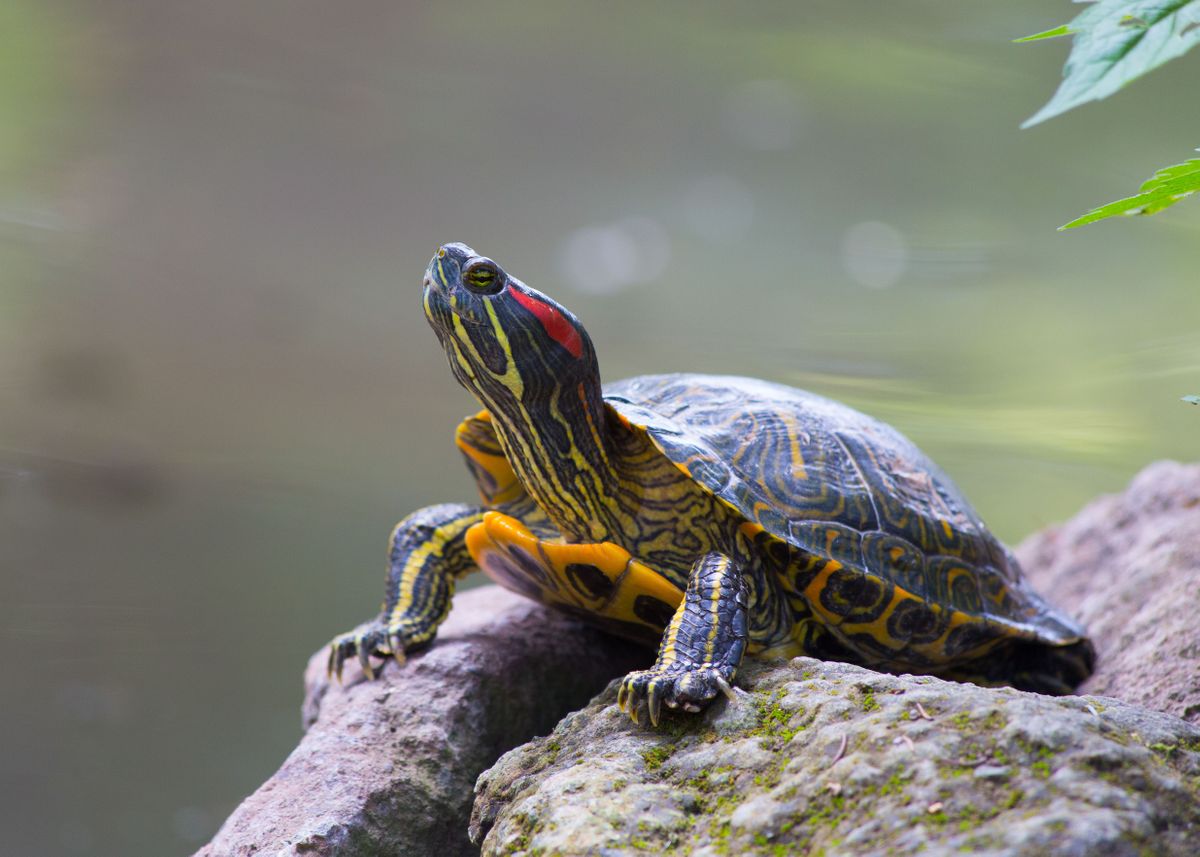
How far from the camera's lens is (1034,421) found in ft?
14.2

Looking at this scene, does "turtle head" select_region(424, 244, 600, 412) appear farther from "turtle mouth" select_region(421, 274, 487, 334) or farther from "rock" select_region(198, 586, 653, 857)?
"rock" select_region(198, 586, 653, 857)

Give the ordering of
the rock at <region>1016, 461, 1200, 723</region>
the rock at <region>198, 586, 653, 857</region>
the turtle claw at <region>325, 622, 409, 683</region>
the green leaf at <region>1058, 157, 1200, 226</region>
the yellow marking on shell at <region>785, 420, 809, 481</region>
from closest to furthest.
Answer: the green leaf at <region>1058, 157, 1200, 226</region> < the rock at <region>198, 586, 653, 857</region> < the rock at <region>1016, 461, 1200, 723</region> < the yellow marking on shell at <region>785, 420, 809, 481</region> < the turtle claw at <region>325, 622, 409, 683</region>

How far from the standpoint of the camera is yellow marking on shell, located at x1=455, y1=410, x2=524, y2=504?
7.45ft

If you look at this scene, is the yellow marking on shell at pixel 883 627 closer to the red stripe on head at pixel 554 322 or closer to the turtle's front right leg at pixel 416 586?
the red stripe on head at pixel 554 322

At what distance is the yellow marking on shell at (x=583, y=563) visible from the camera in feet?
5.74

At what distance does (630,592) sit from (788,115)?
3.76m

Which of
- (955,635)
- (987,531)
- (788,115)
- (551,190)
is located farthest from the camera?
(788,115)

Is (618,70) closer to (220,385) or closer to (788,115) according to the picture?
(788,115)

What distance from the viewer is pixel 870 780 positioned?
3.43ft

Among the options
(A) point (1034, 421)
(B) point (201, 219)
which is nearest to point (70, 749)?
(B) point (201, 219)

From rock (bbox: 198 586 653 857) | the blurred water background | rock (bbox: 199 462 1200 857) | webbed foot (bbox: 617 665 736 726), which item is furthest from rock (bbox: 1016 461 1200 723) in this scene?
the blurred water background

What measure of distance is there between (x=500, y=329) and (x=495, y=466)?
1.95 ft

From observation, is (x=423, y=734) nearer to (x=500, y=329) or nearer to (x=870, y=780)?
(x=500, y=329)

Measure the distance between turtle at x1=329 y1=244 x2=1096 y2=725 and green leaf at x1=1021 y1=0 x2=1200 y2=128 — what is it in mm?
983
